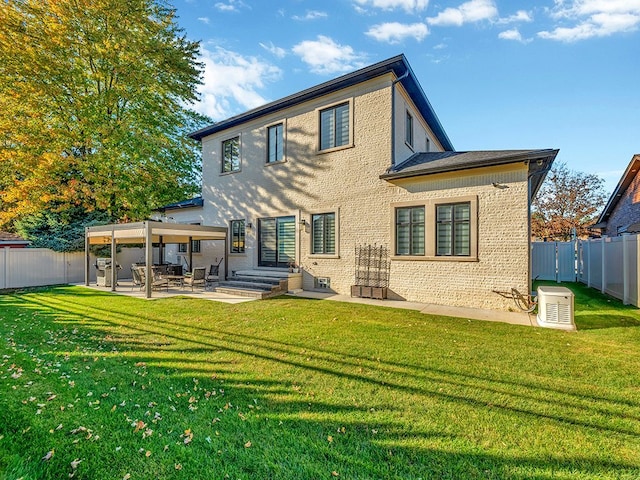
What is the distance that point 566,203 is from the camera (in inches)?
977

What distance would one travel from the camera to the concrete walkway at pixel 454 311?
23.7 ft

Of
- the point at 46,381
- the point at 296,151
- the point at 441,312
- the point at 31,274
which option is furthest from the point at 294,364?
the point at 31,274

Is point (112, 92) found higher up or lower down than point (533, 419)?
higher up

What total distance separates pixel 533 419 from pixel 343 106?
10.6 metres

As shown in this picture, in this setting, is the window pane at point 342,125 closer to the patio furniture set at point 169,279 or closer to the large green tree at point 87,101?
the patio furniture set at point 169,279

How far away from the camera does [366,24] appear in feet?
36.3

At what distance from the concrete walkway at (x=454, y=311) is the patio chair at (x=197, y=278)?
4.19 metres

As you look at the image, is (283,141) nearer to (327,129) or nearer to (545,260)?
(327,129)

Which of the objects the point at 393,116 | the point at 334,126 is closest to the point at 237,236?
the point at 334,126

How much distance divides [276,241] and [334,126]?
17.0 ft

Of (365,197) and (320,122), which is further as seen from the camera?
(320,122)

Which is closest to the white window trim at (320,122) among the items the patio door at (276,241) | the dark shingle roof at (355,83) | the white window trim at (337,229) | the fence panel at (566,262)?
the dark shingle roof at (355,83)

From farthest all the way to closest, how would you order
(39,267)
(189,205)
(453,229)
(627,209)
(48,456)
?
(627,209), (189,205), (39,267), (453,229), (48,456)

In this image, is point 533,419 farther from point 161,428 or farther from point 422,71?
point 422,71
